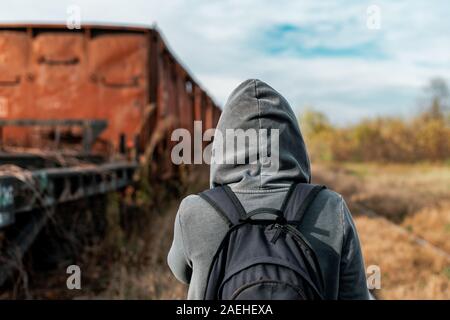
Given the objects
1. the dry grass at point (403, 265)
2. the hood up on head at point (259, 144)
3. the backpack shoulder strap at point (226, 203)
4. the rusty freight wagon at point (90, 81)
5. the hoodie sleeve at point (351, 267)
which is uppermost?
the rusty freight wagon at point (90, 81)

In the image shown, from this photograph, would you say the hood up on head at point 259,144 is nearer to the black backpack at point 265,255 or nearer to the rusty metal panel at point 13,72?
the black backpack at point 265,255

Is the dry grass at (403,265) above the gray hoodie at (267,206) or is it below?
below

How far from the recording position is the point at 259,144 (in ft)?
6.14

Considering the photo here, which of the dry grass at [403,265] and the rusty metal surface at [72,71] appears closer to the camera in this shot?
the dry grass at [403,265]

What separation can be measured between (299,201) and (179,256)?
19.3 inches

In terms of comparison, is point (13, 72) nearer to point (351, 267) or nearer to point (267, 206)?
point (267, 206)

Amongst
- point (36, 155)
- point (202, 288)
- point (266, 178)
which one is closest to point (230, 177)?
point (266, 178)

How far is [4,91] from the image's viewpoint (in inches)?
319

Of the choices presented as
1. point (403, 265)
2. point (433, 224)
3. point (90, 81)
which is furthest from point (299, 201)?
point (433, 224)

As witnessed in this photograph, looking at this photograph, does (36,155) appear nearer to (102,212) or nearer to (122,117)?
(102,212)

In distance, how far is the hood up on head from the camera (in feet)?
6.09

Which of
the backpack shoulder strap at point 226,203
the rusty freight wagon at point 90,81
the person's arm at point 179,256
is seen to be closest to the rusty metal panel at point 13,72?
the rusty freight wagon at point 90,81

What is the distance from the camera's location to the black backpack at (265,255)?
1.63 m
